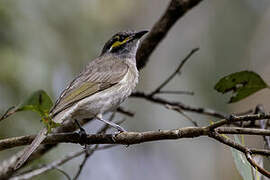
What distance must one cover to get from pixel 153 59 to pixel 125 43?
386 centimetres

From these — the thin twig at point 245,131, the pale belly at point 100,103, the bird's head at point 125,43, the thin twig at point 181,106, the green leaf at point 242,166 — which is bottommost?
the green leaf at point 242,166

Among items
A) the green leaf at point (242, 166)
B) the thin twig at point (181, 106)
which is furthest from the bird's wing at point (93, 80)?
the green leaf at point (242, 166)

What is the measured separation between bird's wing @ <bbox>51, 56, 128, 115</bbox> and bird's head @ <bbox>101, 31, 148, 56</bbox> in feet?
0.62

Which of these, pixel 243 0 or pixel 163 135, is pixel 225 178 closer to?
pixel 243 0

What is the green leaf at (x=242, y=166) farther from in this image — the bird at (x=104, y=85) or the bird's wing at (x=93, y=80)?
the bird's wing at (x=93, y=80)

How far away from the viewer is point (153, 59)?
938cm

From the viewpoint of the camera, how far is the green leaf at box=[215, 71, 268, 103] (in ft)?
10.8

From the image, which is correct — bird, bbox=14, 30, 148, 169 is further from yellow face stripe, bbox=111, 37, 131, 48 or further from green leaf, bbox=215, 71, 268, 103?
green leaf, bbox=215, 71, 268, 103

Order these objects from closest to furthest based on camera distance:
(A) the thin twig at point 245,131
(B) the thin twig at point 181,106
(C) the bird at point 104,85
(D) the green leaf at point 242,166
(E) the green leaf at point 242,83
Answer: (A) the thin twig at point 245,131, (D) the green leaf at point 242,166, (E) the green leaf at point 242,83, (C) the bird at point 104,85, (B) the thin twig at point 181,106

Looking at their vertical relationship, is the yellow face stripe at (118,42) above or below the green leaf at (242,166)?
above

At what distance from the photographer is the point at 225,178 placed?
6980 mm

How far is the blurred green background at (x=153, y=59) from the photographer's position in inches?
221

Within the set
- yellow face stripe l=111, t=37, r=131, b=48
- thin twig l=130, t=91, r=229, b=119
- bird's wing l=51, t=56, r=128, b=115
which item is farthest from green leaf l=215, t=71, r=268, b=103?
yellow face stripe l=111, t=37, r=131, b=48

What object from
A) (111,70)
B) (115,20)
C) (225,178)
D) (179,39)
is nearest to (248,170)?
(111,70)
